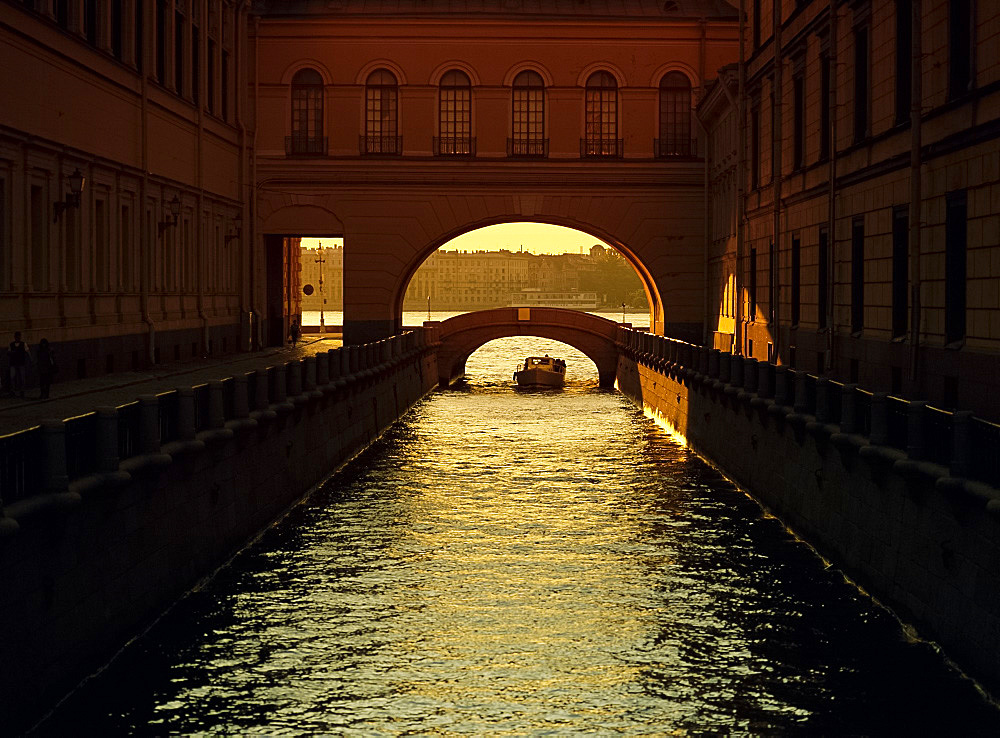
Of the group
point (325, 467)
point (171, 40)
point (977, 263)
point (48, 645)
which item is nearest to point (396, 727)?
point (48, 645)

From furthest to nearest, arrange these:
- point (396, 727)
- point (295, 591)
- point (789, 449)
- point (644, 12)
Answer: point (644, 12)
point (789, 449)
point (295, 591)
point (396, 727)

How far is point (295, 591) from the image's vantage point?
19.0 meters

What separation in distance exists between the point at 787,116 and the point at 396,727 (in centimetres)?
2385

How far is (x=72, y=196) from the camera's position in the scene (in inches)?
1163

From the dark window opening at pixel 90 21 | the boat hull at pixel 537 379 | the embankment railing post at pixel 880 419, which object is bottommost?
the boat hull at pixel 537 379

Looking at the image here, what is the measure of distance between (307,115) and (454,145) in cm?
501

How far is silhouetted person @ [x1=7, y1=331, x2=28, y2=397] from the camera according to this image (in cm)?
2580

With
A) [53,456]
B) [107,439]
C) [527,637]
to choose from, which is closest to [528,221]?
[527,637]

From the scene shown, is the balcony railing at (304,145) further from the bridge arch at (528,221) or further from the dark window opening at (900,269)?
the dark window opening at (900,269)

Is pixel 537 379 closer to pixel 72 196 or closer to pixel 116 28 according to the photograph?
pixel 116 28

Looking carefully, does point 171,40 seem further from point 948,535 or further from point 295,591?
point 948,535

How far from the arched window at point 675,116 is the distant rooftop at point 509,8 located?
2151 mm

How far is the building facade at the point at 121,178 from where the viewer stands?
28.1 metres

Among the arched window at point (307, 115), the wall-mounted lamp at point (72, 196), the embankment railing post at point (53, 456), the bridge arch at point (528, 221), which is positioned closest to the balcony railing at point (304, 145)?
the arched window at point (307, 115)
